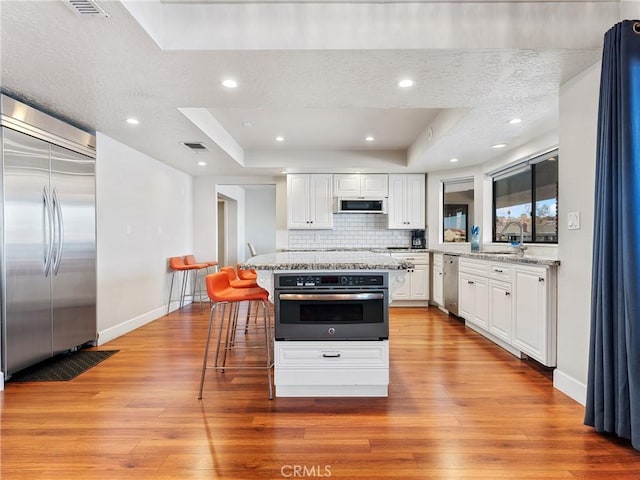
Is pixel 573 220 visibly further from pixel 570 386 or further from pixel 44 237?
pixel 44 237

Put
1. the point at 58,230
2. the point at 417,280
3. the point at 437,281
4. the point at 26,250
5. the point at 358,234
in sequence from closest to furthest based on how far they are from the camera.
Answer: the point at 26,250 < the point at 58,230 < the point at 437,281 < the point at 417,280 < the point at 358,234

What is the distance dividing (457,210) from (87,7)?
5.25m

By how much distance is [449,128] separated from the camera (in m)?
3.63

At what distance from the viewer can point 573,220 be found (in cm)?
240

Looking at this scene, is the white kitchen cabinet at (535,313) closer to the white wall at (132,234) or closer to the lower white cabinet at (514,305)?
the lower white cabinet at (514,305)

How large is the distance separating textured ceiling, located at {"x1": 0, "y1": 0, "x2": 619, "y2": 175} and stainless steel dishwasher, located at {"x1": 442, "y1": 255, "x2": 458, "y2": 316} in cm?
208

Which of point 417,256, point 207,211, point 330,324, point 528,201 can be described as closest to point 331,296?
point 330,324

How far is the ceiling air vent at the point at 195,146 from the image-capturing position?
163 inches

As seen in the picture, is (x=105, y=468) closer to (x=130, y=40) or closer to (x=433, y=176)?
(x=130, y=40)

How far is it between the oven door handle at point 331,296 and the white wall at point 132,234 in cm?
252

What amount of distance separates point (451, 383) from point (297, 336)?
4.13ft

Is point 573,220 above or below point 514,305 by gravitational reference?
above

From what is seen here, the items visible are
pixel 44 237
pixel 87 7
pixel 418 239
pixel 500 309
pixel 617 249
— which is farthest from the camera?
pixel 418 239

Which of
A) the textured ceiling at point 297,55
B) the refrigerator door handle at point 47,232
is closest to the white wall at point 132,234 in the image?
the refrigerator door handle at point 47,232
